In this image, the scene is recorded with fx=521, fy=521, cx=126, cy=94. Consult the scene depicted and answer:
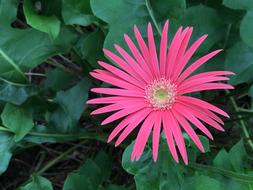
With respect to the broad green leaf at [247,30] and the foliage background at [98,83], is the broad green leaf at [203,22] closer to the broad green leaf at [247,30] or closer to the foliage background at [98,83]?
the foliage background at [98,83]

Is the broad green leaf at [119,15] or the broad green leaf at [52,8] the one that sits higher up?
the broad green leaf at [52,8]

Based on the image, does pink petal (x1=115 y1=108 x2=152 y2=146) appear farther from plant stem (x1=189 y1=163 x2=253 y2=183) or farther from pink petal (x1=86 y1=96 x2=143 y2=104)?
plant stem (x1=189 y1=163 x2=253 y2=183)

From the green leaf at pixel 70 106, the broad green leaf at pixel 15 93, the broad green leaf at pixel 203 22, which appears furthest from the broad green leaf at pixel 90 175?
the broad green leaf at pixel 203 22

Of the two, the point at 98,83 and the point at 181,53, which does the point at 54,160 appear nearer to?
the point at 98,83

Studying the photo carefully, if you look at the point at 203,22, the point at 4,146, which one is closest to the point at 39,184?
the point at 4,146

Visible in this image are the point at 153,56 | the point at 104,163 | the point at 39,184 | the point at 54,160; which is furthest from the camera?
the point at 54,160

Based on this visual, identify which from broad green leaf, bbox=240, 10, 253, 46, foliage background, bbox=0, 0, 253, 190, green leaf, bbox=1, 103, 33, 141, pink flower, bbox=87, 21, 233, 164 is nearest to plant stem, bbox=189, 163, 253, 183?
foliage background, bbox=0, 0, 253, 190

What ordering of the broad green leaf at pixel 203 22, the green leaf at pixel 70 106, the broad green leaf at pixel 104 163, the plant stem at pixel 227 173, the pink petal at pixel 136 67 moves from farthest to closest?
1. the broad green leaf at pixel 104 163
2. the green leaf at pixel 70 106
3. the broad green leaf at pixel 203 22
4. the plant stem at pixel 227 173
5. the pink petal at pixel 136 67

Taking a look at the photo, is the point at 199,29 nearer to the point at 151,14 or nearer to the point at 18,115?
the point at 151,14
